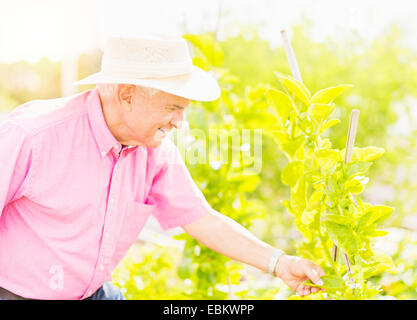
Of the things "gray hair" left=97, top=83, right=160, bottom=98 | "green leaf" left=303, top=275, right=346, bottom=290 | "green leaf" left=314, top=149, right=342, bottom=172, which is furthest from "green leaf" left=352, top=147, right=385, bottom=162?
"gray hair" left=97, top=83, right=160, bottom=98

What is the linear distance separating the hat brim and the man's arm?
392 mm

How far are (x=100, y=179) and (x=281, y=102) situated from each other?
517 millimetres

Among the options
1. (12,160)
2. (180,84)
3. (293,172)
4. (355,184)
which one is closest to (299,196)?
(293,172)

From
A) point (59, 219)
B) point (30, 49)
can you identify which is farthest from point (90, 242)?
point (30, 49)

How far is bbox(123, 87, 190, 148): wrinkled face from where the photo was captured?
4.22ft

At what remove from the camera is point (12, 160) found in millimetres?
1231

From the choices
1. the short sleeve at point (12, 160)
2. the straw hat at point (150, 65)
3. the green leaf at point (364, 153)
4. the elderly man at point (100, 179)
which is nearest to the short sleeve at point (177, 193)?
the elderly man at point (100, 179)

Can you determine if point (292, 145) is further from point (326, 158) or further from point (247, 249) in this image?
point (247, 249)

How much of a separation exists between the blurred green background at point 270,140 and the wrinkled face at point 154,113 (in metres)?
0.49

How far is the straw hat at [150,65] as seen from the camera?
127cm

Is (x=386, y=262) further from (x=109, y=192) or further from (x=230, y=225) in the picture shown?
(x=109, y=192)

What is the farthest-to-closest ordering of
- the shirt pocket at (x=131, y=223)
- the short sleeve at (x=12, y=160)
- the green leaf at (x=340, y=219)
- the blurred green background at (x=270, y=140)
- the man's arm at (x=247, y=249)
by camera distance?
the blurred green background at (x=270, y=140)
the shirt pocket at (x=131, y=223)
the man's arm at (x=247, y=249)
the short sleeve at (x=12, y=160)
the green leaf at (x=340, y=219)

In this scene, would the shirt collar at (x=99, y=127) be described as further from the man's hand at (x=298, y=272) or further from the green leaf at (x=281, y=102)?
the man's hand at (x=298, y=272)

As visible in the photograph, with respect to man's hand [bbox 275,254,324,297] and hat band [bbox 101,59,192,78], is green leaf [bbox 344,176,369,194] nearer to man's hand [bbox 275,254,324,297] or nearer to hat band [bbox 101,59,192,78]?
man's hand [bbox 275,254,324,297]
